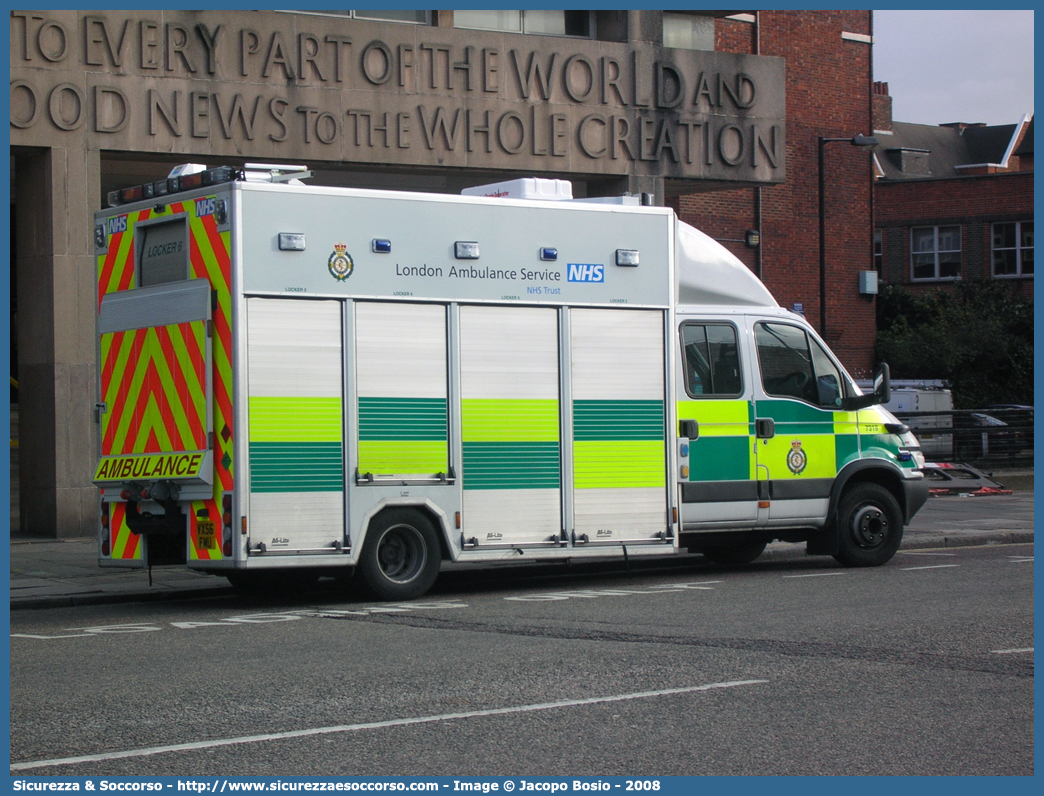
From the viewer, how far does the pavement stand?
40.6 feet

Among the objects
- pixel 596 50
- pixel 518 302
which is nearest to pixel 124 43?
pixel 596 50

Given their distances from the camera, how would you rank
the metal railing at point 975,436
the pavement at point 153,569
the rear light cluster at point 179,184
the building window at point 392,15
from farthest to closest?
the metal railing at point 975,436 < the building window at point 392,15 < the pavement at point 153,569 < the rear light cluster at point 179,184

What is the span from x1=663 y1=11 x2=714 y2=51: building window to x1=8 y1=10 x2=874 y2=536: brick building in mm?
31

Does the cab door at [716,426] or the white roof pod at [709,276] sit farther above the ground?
the white roof pod at [709,276]

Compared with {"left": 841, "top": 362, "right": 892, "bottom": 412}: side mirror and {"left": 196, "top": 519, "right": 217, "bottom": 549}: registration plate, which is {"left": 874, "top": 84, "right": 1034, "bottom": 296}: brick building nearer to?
{"left": 841, "top": 362, "right": 892, "bottom": 412}: side mirror

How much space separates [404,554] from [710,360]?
11.4 feet

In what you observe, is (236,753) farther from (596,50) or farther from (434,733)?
(596,50)

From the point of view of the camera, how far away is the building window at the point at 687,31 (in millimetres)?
22000

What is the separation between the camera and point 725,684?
7527 mm

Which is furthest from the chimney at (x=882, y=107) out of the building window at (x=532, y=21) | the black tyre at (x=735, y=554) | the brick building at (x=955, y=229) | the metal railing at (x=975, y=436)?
the black tyre at (x=735, y=554)

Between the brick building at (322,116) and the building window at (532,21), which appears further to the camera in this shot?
the building window at (532,21)

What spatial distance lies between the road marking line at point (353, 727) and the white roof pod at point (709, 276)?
618 cm

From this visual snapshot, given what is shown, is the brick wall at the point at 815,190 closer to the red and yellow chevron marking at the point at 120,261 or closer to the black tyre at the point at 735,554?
the black tyre at the point at 735,554

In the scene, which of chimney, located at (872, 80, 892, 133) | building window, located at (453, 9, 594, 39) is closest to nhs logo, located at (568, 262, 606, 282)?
building window, located at (453, 9, 594, 39)
